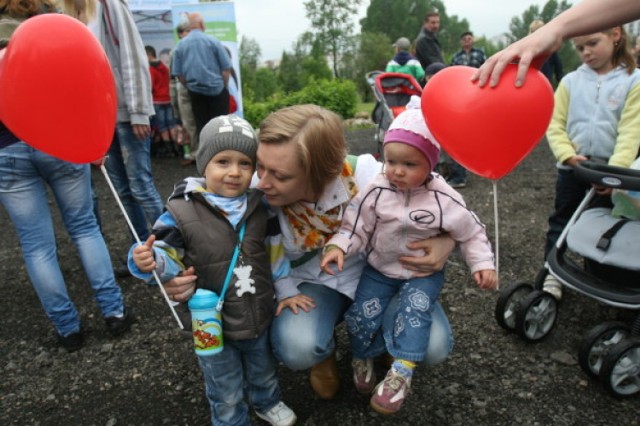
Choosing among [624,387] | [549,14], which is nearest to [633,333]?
[624,387]

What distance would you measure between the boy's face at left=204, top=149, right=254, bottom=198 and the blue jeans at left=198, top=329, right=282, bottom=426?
Answer: 54cm

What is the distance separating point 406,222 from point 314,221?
35 cm

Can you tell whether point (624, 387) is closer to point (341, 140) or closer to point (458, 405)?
point (458, 405)

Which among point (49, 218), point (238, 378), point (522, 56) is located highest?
point (522, 56)

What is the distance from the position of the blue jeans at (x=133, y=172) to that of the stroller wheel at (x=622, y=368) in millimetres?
2758

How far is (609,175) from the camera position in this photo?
6.47ft

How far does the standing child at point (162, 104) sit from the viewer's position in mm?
7555

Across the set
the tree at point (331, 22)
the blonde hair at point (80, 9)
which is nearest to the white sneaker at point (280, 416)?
the blonde hair at point (80, 9)

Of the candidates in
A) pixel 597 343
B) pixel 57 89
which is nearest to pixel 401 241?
pixel 597 343

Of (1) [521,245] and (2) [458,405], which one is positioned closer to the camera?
(2) [458,405]

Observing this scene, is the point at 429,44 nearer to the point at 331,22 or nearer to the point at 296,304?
the point at 296,304

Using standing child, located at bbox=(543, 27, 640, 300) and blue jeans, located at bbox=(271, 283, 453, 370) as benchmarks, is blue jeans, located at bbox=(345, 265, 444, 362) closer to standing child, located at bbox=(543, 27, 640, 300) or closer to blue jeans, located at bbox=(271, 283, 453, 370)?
blue jeans, located at bbox=(271, 283, 453, 370)

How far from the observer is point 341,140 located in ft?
5.66

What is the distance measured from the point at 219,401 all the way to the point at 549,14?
61.6 metres
